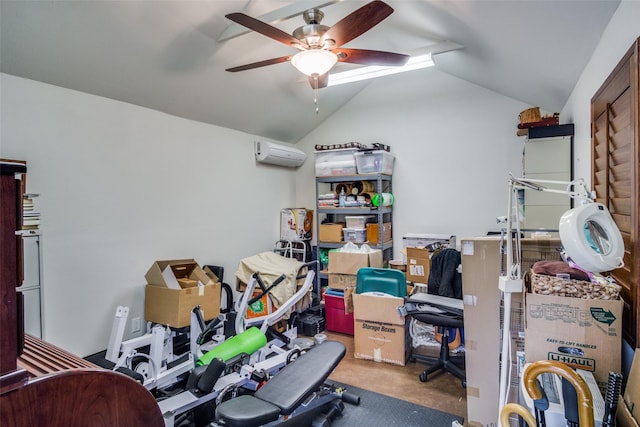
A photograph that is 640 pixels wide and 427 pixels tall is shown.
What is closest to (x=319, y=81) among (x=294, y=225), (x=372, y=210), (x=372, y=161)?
(x=372, y=161)

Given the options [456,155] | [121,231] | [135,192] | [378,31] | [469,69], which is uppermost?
[378,31]

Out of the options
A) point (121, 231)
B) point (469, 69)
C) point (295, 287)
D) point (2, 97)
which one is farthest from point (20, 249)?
point (469, 69)

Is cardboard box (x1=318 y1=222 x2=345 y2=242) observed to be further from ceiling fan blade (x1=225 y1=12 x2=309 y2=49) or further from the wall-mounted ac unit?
ceiling fan blade (x1=225 y1=12 x2=309 y2=49)

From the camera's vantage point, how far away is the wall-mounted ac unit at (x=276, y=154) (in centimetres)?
448

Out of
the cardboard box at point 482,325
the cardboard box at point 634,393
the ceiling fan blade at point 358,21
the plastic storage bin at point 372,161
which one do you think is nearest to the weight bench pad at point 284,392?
the cardboard box at point 482,325

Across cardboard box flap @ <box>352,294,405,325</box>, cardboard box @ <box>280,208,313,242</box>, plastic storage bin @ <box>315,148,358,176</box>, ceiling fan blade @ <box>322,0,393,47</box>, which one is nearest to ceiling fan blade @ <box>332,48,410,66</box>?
ceiling fan blade @ <box>322,0,393,47</box>

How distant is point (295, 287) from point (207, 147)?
1.87m

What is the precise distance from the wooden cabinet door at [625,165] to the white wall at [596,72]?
9cm

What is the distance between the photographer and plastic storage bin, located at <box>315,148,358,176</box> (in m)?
4.40

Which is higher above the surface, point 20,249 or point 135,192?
point 135,192

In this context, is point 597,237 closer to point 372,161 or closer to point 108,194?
point 372,161

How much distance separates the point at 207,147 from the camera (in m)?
3.91

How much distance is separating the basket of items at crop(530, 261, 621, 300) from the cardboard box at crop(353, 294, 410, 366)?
5.52 ft

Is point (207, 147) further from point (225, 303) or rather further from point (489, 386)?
point (489, 386)
